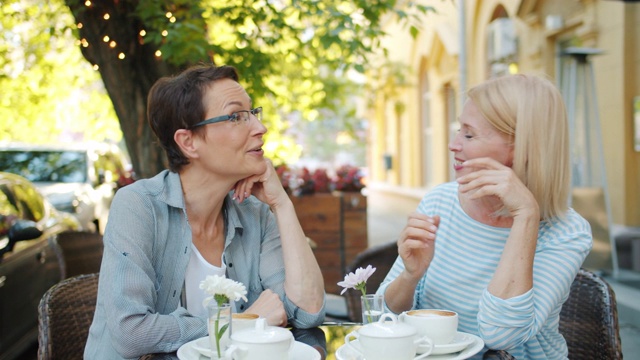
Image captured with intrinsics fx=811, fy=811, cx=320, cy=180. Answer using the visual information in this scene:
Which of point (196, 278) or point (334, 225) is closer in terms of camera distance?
point (196, 278)

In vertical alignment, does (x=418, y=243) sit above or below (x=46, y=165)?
above

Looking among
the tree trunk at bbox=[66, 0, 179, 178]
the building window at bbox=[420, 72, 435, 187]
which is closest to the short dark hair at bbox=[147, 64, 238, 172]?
the tree trunk at bbox=[66, 0, 179, 178]

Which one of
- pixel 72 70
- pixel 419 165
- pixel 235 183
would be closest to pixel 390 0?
pixel 235 183

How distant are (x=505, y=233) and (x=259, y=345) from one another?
1.11m

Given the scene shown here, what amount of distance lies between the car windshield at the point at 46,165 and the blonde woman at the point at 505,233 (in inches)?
335

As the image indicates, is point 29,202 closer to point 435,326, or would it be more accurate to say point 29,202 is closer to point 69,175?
point 69,175

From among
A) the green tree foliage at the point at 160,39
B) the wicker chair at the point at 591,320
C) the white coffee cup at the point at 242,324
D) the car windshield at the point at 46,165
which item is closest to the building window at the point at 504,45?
the green tree foliage at the point at 160,39

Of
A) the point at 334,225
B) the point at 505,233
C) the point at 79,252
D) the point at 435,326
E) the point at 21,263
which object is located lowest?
the point at 334,225

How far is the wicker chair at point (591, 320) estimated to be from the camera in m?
2.77

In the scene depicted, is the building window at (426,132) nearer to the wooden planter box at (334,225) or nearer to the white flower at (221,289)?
the wooden planter box at (334,225)

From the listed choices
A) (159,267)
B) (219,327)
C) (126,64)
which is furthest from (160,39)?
(219,327)

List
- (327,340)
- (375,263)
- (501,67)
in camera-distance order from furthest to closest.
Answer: (501,67)
(375,263)
(327,340)

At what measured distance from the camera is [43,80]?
1120 centimetres

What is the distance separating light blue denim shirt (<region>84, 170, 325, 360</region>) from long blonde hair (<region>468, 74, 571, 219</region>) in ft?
2.77
